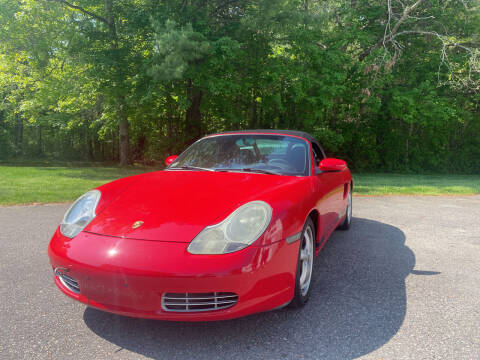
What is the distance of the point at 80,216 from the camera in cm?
270

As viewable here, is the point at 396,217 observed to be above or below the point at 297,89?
below

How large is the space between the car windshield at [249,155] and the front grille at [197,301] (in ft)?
4.75

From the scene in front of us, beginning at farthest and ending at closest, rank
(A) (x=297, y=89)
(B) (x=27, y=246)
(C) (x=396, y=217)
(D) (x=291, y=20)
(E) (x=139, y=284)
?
1. (A) (x=297, y=89)
2. (D) (x=291, y=20)
3. (C) (x=396, y=217)
4. (B) (x=27, y=246)
5. (E) (x=139, y=284)

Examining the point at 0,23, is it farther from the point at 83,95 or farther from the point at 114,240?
the point at 114,240

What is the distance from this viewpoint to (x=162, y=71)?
12.6 meters

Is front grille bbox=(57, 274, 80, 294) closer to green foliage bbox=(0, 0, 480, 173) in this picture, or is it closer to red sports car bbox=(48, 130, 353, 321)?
red sports car bbox=(48, 130, 353, 321)

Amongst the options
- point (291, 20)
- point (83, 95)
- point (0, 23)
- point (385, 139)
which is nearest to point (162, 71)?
point (291, 20)

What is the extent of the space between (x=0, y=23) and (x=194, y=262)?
18067 millimetres

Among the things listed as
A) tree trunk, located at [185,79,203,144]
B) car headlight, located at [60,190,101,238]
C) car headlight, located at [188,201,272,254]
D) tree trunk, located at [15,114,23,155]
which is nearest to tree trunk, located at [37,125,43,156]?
tree trunk, located at [15,114,23,155]

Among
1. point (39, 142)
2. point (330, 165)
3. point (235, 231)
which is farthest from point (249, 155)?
point (39, 142)

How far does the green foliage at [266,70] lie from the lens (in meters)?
14.4

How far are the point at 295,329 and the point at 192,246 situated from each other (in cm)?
95

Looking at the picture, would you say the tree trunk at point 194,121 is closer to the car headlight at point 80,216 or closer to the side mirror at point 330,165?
the side mirror at point 330,165

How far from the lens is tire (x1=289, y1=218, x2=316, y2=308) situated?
267cm
